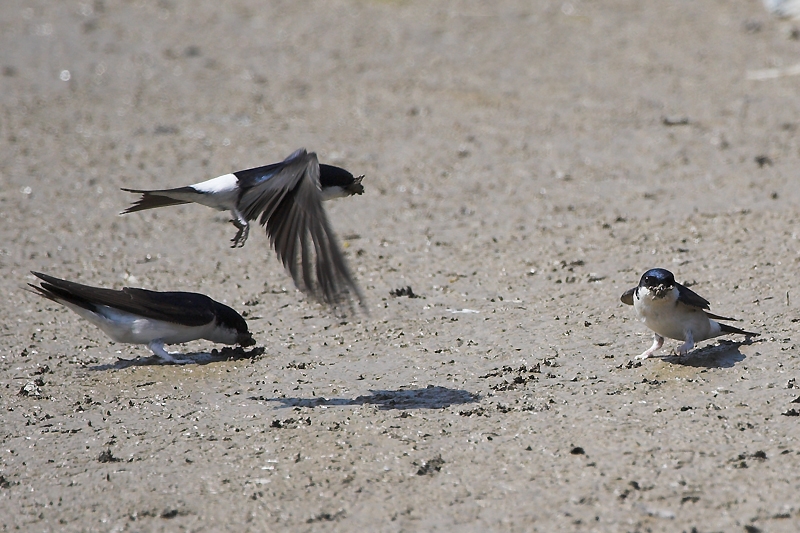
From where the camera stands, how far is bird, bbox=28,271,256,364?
5023 mm

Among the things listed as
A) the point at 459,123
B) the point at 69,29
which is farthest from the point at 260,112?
the point at 69,29

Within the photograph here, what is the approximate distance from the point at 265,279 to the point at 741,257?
2679 mm

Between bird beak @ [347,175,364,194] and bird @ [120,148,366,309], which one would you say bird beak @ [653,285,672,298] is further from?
bird beak @ [347,175,364,194]

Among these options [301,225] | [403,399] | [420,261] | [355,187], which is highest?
[355,187]

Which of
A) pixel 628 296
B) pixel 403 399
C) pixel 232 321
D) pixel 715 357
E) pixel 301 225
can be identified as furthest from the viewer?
pixel 232 321

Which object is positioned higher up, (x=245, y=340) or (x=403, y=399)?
(x=245, y=340)

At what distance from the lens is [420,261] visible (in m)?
6.43

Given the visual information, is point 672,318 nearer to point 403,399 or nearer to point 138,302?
point 403,399

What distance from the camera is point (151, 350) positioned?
5234mm

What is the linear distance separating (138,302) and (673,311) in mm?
2412

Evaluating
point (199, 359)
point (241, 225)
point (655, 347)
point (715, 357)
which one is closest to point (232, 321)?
point (199, 359)

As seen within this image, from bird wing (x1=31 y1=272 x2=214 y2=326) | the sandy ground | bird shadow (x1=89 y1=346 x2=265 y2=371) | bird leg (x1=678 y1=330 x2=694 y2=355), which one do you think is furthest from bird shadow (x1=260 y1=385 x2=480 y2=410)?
bird leg (x1=678 y1=330 x2=694 y2=355)

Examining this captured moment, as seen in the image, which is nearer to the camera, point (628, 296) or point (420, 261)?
point (628, 296)

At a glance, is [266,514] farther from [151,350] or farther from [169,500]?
[151,350]
